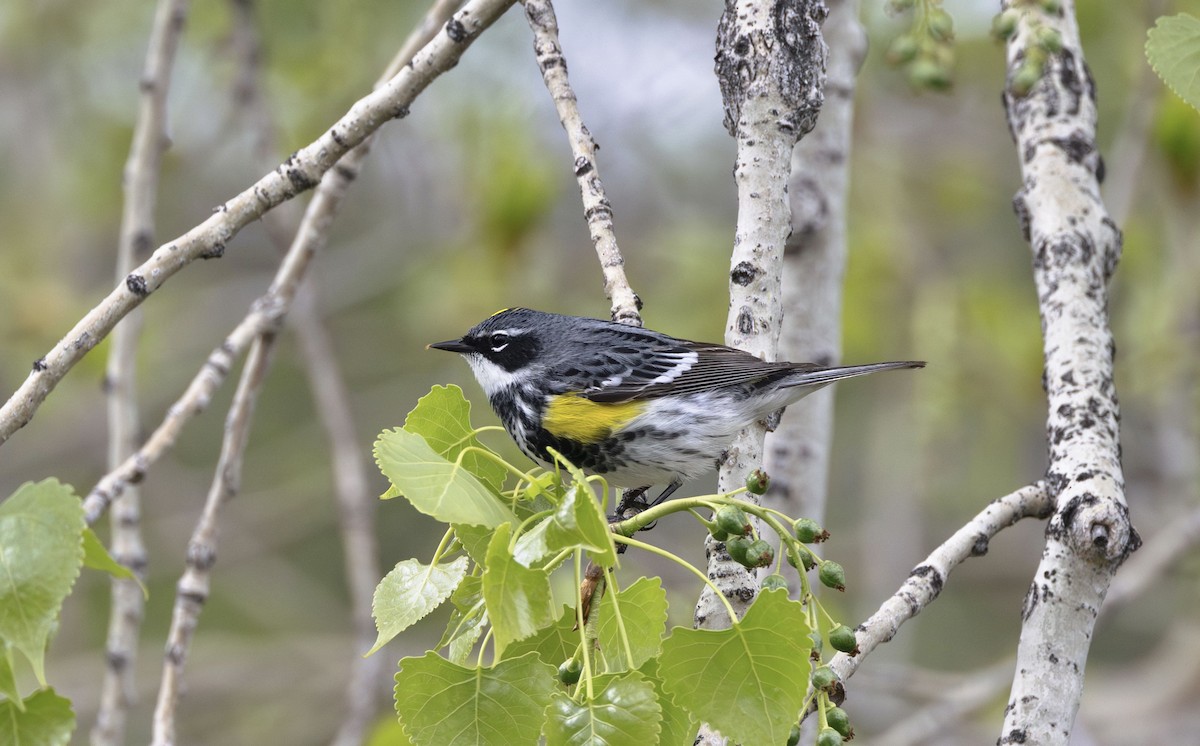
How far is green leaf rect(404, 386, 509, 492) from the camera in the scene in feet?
7.29

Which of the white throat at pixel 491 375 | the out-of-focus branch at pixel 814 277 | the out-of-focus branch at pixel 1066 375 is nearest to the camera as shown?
the out-of-focus branch at pixel 1066 375

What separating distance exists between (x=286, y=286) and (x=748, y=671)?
232 cm

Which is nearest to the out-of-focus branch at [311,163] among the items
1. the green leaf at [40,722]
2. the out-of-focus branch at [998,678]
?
the green leaf at [40,722]

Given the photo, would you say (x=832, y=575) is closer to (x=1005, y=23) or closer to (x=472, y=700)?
(x=472, y=700)

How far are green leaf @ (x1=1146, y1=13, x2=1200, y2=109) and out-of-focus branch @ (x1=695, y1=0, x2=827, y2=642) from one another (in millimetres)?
706

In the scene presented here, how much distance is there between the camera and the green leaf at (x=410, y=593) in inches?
79.4

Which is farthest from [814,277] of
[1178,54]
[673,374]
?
[1178,54]

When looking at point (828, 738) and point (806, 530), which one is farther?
point (806, 530)

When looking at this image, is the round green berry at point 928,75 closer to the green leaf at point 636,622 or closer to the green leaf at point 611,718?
the green leaf at point 636,622

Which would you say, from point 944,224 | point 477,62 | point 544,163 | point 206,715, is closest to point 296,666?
point 206,715

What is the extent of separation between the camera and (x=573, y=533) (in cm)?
179

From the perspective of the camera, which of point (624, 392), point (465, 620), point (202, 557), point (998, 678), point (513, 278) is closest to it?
point (465, 620)

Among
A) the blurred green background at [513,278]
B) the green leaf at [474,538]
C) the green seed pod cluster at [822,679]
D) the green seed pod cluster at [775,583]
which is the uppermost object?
the blurred green background at [513,278]

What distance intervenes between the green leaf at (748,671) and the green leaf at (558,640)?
0.31 meters
